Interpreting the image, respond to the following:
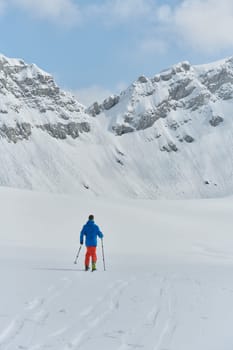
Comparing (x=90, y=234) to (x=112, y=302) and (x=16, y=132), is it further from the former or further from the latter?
(x=16, y=132)

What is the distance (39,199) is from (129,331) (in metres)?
30.7

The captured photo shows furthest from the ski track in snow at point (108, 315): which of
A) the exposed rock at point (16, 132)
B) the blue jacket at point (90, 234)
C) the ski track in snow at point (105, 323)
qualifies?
the exposed rock at point (16, 132)

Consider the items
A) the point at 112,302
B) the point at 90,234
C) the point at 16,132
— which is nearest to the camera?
the point at 112,302

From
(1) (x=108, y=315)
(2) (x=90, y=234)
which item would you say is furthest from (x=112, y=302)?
(2) (x=90, y=234)

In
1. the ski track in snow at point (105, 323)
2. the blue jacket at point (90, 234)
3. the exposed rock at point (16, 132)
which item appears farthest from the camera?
the exposed rock at point (16, 132)

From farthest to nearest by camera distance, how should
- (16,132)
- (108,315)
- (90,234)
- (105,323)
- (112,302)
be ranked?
1. (16,132)
2. (90,234)
3. (112,302)
4. (108,315)
5. (105,323)

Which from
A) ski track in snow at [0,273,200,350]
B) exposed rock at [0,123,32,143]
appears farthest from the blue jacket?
exposed rock at [0,123,32,143]

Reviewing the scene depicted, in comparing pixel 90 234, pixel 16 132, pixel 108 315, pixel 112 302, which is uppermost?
pixel 16 132

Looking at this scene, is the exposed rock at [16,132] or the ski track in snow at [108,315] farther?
the exposed rock at [16,132]

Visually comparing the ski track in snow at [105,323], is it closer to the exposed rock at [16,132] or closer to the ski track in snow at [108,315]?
the ski track in snow at [108,315]

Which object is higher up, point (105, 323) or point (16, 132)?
point (16, 132)

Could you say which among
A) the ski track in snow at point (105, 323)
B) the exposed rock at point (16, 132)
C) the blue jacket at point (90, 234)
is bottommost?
the ski track in snow at point (105, 323)

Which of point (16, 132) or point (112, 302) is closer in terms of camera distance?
point (112, 302)

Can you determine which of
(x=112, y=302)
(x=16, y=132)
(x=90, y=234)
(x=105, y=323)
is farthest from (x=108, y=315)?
(x=16, y=132)
